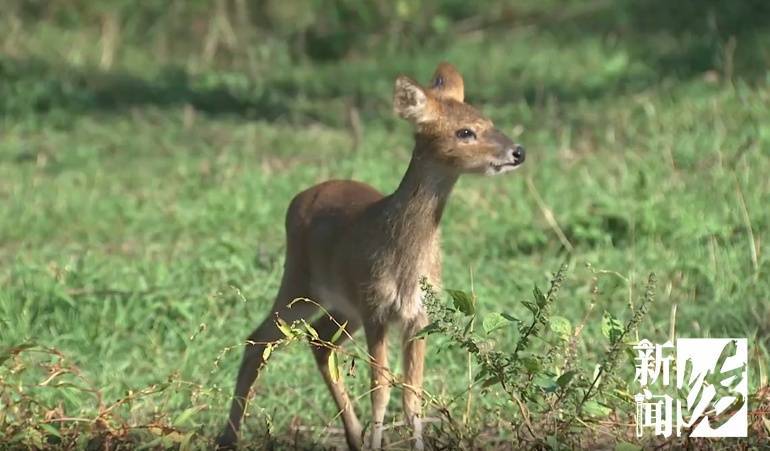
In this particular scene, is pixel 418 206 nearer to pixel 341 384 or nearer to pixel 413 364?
pixel 413 364

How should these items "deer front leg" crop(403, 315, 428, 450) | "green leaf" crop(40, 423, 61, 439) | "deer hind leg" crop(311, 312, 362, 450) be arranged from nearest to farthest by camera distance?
"green leaf" crop(40, 423, 61, 439), "deer front leg" crop(403, 315, 428, 450), "deer hind leg" crop(311, 312, 362, 450)

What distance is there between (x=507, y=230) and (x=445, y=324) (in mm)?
3692

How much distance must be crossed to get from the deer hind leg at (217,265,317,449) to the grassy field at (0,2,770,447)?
0.14 meters

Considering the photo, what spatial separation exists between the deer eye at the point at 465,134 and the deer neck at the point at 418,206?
0.12m

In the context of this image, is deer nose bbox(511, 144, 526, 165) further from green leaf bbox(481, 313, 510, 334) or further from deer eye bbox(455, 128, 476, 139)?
green leaf bbox(481, 313, 510, 334)

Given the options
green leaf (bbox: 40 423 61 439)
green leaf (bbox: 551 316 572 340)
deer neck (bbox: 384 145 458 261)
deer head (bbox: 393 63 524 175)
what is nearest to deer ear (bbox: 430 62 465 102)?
deer head (bbox: 393 63 524 175)

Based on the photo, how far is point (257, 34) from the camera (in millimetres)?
13156

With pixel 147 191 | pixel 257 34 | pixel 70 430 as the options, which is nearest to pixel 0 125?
pixel 147 191

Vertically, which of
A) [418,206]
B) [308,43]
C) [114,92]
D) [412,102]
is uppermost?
[308,43]

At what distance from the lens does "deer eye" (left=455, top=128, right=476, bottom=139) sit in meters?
5.29

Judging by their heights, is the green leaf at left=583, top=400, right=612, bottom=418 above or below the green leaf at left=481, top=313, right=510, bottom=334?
below

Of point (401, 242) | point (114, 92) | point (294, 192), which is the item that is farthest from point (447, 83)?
point (114, 92)

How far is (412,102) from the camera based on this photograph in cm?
531

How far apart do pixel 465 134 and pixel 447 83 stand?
424 mm
